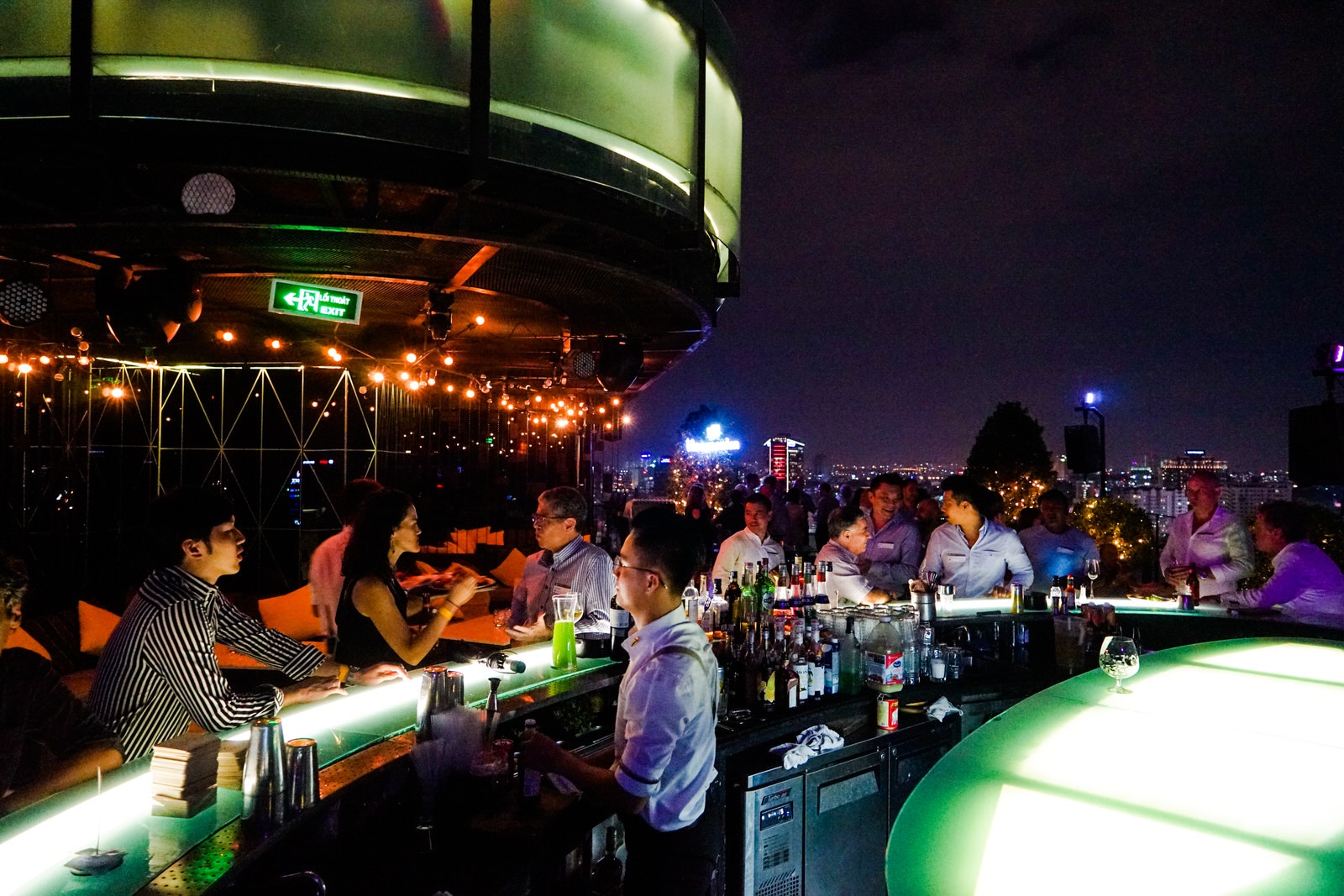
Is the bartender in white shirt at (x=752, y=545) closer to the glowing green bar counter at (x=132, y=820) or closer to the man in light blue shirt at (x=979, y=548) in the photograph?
the man in light blue shirt at (x=979, y=548)

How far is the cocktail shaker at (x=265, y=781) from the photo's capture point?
1802 millimetres

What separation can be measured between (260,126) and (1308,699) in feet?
15.5

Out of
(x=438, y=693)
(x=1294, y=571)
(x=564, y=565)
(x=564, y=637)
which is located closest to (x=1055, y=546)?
(x=1294, y=571)

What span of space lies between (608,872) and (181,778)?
1310 mm

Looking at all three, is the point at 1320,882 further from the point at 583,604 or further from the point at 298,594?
the point at 298,594

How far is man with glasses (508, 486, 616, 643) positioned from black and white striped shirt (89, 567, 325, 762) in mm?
1817

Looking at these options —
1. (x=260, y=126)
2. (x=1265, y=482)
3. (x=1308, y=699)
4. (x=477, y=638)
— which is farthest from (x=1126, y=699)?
(x=1265, y=482)

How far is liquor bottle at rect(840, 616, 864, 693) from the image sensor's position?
3.59 meters

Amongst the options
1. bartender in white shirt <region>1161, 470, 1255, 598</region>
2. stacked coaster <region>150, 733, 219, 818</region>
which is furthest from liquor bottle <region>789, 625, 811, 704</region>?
bartender in white shirt <region>1161, 470, 1255, 598</region>

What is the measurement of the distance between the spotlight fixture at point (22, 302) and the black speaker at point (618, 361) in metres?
4.04

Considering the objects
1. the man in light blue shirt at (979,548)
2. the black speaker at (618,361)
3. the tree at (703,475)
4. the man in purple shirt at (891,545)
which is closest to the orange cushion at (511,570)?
the black speaker at (618,361)

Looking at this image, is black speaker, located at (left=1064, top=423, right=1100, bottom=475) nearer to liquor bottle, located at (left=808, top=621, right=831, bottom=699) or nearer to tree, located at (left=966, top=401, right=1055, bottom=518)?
liquor bottle, located at (left=808, top=621, right=831, bottom=699)

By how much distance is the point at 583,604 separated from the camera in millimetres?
4305

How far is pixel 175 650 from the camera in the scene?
7.88 ft
